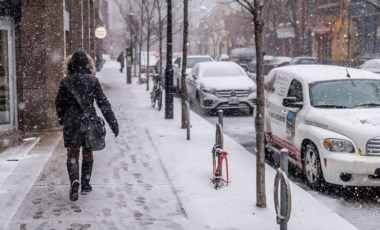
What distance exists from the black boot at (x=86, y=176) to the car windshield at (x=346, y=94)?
3476mm

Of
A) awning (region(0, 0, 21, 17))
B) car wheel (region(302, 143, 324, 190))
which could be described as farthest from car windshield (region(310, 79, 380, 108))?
awning (region(0, 0, 21, 17))

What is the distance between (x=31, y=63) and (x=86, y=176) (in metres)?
5.85

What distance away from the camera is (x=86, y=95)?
23.8 feet

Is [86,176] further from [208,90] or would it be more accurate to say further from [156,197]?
[208,90]

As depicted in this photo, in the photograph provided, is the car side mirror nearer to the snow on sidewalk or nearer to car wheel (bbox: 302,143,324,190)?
car wheel (bbox: 302,143,324,190)

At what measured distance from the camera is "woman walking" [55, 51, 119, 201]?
284 inches

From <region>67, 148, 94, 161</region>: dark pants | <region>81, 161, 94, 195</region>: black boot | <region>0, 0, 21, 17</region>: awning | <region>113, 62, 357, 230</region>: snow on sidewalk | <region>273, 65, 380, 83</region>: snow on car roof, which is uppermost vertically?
<region>0, 0, 21, 17</region>: awning

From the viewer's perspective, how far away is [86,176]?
7578mm

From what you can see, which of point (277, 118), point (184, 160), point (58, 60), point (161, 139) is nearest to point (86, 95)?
point (184, 160)

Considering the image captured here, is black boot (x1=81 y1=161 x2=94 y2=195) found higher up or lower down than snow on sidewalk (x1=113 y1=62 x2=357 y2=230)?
higher up

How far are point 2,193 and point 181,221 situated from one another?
256 centimetres

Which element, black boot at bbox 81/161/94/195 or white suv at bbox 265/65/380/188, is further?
white suv at bbox 265/65/380/188

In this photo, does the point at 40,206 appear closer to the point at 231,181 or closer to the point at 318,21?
the point at 231,181

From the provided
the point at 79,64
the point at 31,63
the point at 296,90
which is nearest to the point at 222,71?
the point at 31,63
